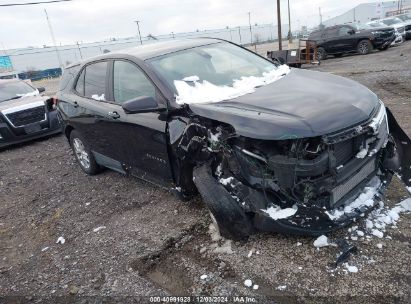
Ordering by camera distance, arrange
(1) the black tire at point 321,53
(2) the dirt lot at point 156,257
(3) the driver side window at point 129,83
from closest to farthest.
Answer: (2) the dirt lot at point 156,257 → (3) the driver side window at point 129,83 → (1) the black tire at point 321,53

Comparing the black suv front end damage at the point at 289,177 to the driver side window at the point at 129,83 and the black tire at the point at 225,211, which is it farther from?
the driver side window at the point at 129,83

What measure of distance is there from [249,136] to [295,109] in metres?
0.44

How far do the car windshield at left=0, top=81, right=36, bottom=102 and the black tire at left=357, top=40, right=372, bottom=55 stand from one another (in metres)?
14.7

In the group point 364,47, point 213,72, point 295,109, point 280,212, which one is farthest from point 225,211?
point 364,47

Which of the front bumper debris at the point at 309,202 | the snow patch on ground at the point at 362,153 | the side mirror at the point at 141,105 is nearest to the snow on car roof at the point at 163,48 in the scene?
the side mirror at the point at 141,105

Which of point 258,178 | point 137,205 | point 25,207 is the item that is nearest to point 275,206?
point 258,178

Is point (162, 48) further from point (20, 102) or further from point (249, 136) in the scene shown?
point (20, 102)

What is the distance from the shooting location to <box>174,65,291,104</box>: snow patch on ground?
362 cm

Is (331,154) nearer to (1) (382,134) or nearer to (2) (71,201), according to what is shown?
(1) (382,134)

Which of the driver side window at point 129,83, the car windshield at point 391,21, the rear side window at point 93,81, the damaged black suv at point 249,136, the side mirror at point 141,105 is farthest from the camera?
the car windshield at point 391,21

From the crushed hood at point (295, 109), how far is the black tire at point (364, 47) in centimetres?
1598

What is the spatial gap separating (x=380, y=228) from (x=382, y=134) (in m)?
0.80

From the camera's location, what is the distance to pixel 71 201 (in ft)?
16.6

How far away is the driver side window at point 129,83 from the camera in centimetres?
401
